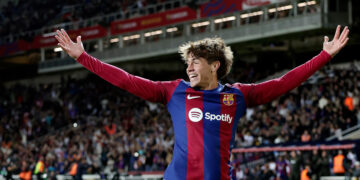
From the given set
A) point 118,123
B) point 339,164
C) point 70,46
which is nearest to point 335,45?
point 70,46

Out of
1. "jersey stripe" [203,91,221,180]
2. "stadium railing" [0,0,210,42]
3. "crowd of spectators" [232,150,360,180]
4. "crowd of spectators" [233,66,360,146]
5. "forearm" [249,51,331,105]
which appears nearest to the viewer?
"jersey stripe" [203,91,221,180]

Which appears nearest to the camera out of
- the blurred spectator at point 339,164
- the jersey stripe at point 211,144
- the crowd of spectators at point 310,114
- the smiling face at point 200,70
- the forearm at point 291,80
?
the jersey stripe at point 211,144

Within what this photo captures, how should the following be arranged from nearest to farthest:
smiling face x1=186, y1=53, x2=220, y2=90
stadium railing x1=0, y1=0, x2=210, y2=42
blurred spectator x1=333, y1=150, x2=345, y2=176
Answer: smiling face x1=186, y1=53, x2=220, y2=90 → blurred spectator x1=333, y1=150, x2=345, y2=176 → stadium railing x1=0, y1=0, x2=210, y2=42

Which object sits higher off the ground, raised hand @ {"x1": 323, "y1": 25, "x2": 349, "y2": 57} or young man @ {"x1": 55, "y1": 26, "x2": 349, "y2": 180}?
raised hand @ {"x1": 323, "y1": 25, "x2": 349, "y2": 57}

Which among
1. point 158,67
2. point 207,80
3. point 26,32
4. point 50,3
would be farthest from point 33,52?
point 207,80

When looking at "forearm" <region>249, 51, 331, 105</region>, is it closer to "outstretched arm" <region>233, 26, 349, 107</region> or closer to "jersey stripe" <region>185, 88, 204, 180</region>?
Answer: "outstretched arm" <region>233, 26, 349, 107</region>

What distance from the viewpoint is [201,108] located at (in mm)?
4039

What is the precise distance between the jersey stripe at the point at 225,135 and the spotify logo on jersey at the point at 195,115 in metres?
0.16

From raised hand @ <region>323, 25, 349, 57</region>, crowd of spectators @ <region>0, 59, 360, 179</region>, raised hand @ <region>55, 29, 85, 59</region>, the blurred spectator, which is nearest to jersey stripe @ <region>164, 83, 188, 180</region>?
raised hand @ <region>55, 29, 85, 59</region>

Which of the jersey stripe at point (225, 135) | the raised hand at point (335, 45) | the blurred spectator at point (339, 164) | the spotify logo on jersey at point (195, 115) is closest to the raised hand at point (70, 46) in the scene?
the spotify logo on jersey at point (195, 115)

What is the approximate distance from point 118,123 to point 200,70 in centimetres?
2682

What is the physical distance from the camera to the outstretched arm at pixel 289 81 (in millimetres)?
4133

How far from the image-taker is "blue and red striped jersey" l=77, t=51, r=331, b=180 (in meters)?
3.94

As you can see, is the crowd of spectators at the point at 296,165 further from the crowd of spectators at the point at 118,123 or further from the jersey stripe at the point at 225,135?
the jersey stripe at the point at 225,135
